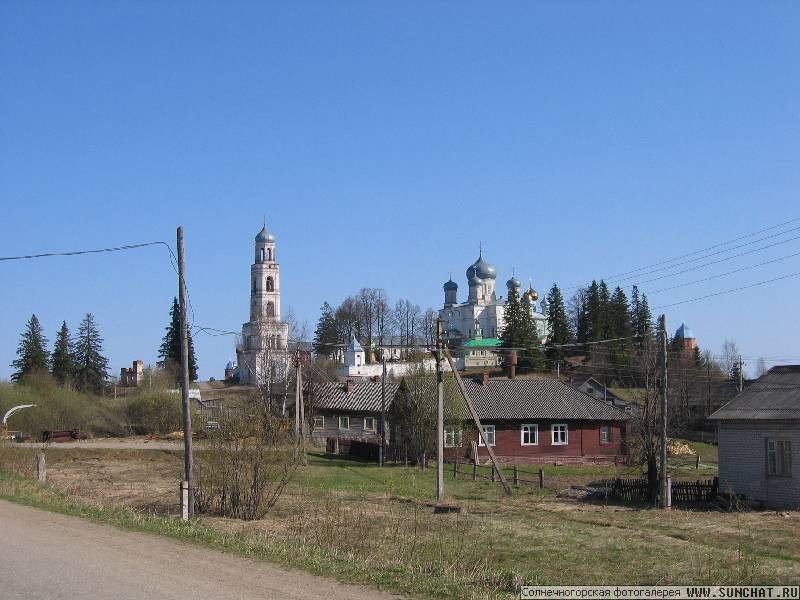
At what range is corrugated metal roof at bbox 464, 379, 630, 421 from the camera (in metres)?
55.8

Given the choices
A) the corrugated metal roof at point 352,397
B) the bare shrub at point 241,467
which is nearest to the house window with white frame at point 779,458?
the bare shrub at point 241,467

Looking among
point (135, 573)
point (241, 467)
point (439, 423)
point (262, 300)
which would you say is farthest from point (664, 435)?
point (262, 300)

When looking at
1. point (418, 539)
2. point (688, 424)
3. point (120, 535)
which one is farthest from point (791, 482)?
point (688, 424)

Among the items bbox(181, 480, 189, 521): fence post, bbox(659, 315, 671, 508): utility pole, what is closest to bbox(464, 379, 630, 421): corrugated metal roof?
bbox(659, 315, 671, 508): utility pole

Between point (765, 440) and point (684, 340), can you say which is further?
point (684, 340)

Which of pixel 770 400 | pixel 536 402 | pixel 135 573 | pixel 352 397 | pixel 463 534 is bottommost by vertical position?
pixel 463 534

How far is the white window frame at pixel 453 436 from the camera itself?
50.5 m

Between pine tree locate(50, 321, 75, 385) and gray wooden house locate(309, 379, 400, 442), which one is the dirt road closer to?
gray wooden house locate(309, 379, 400, 442)

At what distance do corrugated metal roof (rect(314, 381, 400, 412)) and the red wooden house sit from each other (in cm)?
755

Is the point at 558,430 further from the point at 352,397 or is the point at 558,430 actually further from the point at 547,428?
the point at 352,397

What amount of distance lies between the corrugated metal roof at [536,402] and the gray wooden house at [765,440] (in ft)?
72.9

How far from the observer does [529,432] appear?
184 ft

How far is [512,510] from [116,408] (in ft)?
163

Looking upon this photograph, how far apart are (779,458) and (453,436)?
2291cm
